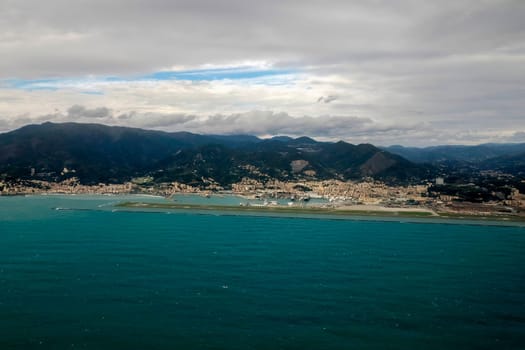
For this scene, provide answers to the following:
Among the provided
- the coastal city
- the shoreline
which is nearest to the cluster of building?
the coastal city

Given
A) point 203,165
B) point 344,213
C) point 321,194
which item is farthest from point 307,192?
point 203,165

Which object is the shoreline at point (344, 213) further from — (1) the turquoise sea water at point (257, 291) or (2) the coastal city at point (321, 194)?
(1) the turquoise sea water at point (257, 291)

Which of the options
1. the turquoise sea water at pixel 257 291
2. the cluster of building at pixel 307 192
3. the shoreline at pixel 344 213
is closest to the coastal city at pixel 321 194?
the cluster of building at pixel 307 192

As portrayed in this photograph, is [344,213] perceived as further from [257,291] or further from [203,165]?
[203,165]

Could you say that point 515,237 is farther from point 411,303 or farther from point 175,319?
point 175,319

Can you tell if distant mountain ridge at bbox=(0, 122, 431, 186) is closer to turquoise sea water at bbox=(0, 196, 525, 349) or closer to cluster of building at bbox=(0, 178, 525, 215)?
cluster of building at bbox=(0, 178, 525, 215)
